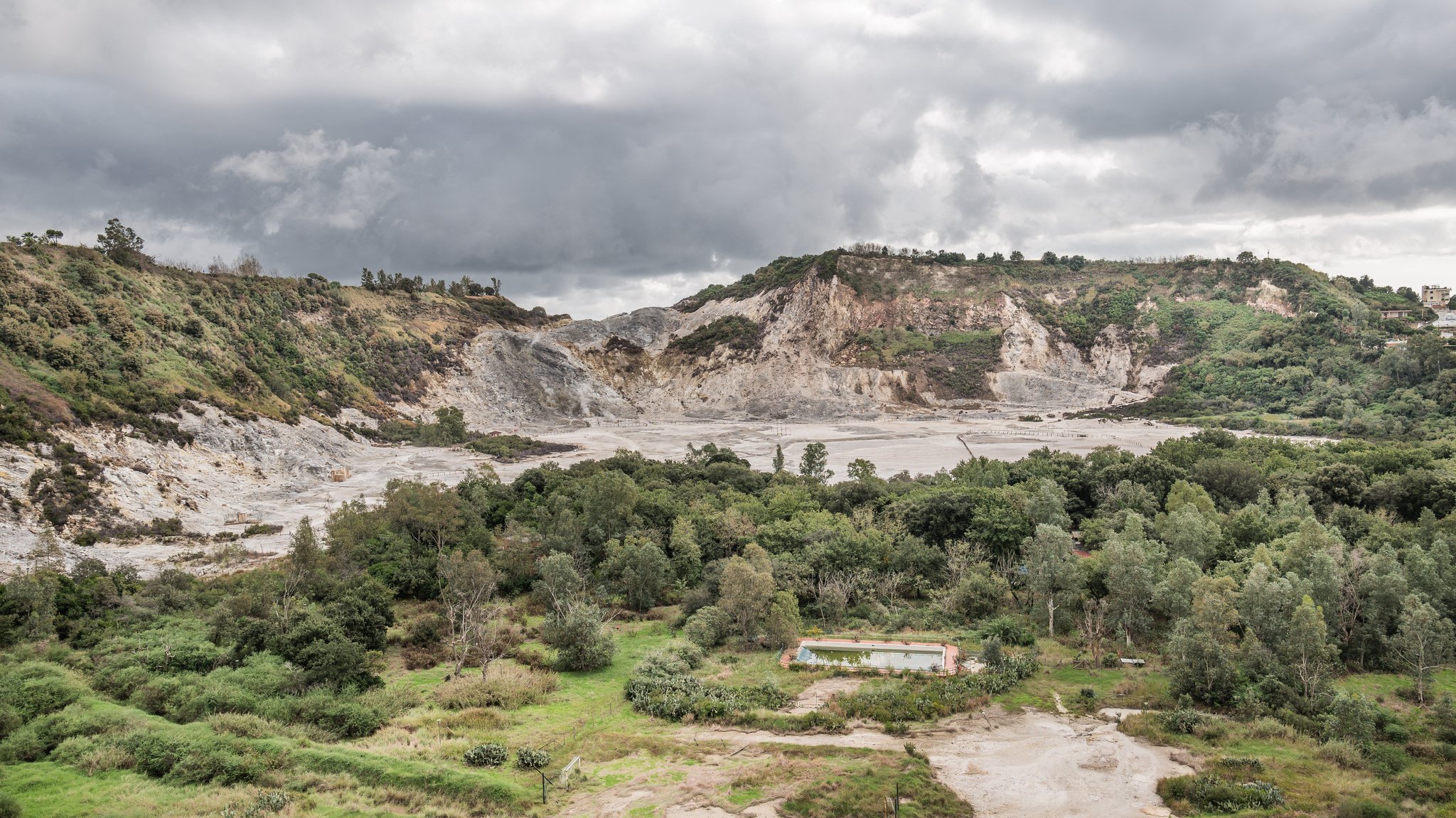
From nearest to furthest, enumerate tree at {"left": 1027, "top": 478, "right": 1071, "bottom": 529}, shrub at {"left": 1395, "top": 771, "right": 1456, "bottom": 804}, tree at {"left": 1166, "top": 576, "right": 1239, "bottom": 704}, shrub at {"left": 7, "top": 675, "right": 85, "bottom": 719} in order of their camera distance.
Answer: shrub at {"left": 1395, "top": 771, "right": 1456, "bottom": 804} < shrub at {"left": 7, "top": 675, "right": 85, "bottom": 719} < tree at {"left": 1166, "top": 576, "right": 1239, "bottom": 704} < tree at {"left": 1027, "top": 478, "right": 1071, "bottom": 529}

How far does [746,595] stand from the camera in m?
29.5

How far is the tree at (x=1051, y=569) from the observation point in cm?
2956

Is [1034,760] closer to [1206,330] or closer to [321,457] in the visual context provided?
[321,457]

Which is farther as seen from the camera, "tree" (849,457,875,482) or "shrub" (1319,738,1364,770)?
"tree" (849,457,875,482)

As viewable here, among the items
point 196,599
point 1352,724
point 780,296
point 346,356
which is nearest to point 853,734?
point 1352,724

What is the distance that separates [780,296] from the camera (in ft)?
443

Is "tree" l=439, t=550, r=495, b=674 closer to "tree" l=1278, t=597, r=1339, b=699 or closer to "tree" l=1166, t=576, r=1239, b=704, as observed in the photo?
"tree" l=1166, t=576, r=1239, b=704

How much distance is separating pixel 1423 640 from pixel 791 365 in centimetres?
10244

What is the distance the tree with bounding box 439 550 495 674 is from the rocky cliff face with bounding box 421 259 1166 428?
74.7 metres

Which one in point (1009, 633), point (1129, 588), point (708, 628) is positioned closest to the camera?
point (1129, 588)

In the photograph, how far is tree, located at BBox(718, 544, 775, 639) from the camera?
96.8 ft

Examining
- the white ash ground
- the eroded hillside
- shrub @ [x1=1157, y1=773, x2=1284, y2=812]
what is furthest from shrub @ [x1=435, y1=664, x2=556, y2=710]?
the eroded hillside

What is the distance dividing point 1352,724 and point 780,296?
119 m

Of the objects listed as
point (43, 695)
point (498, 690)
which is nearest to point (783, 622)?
point (498, 690)
